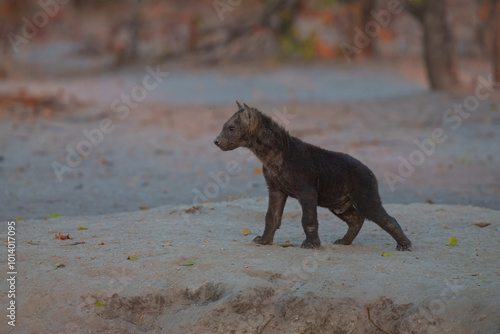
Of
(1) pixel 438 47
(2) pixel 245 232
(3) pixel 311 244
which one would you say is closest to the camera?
(3) pixel 311 244

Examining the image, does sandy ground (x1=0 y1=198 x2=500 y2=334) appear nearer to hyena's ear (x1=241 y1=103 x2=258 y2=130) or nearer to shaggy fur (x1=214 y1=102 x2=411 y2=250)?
shaggy fur (x1=214 y1=102 x2=411 y2=250)

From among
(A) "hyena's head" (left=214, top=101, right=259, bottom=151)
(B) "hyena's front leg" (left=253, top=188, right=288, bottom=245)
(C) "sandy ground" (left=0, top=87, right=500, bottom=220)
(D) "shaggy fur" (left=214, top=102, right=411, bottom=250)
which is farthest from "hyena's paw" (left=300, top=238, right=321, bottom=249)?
(C) "sandy ground" (left=0, top=87, right=500, bottom=220)

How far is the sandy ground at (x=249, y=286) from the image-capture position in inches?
216

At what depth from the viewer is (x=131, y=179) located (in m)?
11.2

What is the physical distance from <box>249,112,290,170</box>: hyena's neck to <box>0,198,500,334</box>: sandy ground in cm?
77

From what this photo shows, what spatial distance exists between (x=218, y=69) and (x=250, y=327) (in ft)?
55.7

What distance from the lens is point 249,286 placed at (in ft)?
18.5

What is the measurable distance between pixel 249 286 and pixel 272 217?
1240 mm

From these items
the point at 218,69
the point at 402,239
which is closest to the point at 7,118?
the point at 218,69

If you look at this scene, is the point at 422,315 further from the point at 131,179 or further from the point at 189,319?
the point at 131,179

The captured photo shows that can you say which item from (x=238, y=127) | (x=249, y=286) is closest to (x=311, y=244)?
(x=249, y=286)

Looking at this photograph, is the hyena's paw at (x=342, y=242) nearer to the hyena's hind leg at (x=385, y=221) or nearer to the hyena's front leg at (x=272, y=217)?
the hyena's hind leg at (x=385, y=221)

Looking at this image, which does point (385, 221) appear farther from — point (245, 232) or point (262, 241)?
point (245, 232)

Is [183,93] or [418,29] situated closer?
[183,93]
